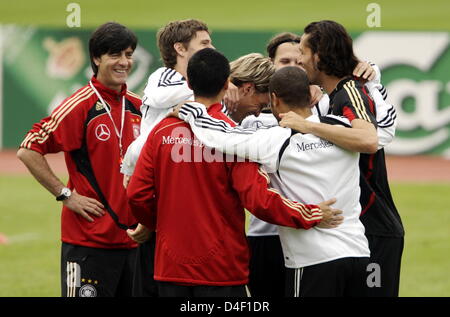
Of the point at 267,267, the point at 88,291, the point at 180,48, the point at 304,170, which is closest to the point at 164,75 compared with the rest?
the point at 180,48

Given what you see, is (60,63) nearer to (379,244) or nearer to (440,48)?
(440,48)

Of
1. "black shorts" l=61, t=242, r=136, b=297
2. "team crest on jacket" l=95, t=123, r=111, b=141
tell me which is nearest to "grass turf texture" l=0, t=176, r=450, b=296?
"black shorts" l=61, t=242, r=136, b=297

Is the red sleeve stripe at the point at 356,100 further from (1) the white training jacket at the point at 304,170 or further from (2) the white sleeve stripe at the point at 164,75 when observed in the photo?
(2) the white sleeve stripe at the point at 164,75

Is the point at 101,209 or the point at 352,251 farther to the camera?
the point at 101,209

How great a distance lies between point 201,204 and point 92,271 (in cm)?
160

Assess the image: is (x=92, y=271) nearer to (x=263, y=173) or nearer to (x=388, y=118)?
(x=263, y=173)

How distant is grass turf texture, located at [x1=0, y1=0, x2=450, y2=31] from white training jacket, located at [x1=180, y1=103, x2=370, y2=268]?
28.9 metres

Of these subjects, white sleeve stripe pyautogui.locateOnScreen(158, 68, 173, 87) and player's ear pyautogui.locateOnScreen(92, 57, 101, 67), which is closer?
white sleeve stripe pyautogui.locateOnScreen(158, 68, 173, 87)

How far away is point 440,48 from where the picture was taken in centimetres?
2139

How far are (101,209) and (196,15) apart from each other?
30507mm

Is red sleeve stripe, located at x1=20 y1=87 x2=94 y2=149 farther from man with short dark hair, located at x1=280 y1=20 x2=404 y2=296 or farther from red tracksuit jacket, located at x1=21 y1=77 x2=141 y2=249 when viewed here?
man with short dark hair, located at x1=280 y1=20 x2=404 y2=296

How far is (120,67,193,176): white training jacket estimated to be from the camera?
534 cm

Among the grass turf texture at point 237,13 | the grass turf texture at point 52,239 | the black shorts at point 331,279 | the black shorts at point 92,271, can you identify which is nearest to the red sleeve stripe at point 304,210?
the black shorts at point 331,279
